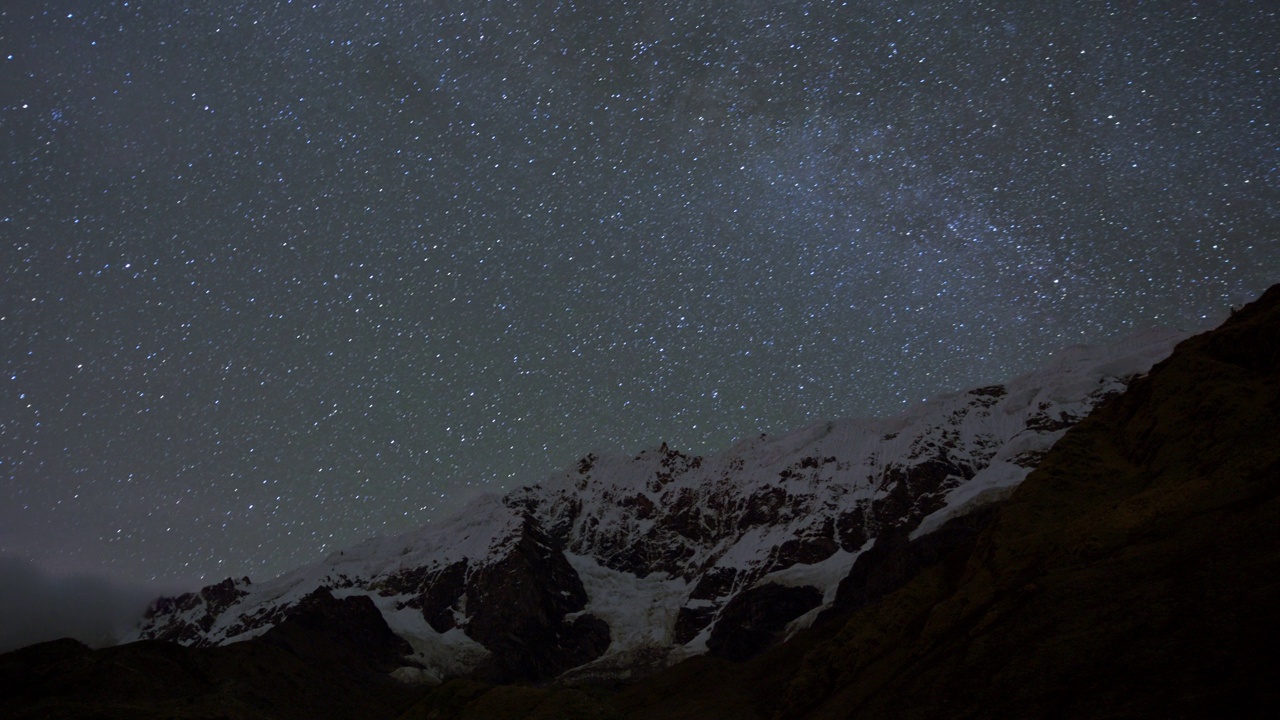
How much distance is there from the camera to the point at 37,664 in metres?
87.7

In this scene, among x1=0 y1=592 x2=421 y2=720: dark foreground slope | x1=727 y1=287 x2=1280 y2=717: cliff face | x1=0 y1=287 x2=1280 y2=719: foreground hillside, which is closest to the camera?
x1=727 y1=287 x2=1280 y2=717: cliff face

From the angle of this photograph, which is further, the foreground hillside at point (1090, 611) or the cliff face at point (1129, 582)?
the foreground hillside at point (1090, 611)

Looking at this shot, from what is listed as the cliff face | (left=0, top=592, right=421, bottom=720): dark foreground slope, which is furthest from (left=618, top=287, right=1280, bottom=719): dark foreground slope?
(left=0, top=592, right=421, bottom=720): dark foreground slope

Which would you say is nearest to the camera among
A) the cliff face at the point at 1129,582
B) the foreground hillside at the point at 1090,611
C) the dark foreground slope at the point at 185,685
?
the cliff face at the point at 1129,582

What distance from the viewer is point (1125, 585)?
3806 cm

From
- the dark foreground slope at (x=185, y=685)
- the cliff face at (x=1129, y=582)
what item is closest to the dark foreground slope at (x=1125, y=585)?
the cliff face at (x=1129, y=582)

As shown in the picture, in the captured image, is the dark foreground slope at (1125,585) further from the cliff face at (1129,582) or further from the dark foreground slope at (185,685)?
the dark foreground slope at (185,685)

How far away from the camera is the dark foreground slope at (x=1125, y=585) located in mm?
31266

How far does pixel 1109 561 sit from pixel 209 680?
339 ft

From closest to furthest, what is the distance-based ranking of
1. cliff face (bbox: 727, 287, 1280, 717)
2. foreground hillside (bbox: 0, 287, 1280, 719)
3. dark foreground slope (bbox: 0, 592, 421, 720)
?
cliff face (bbox: 727, 287, 1280, 717)
foreground hillside (bbox: 0, 287, 1280, 719)
dark foreground slope (bbox: 0, 592, 421, 720)

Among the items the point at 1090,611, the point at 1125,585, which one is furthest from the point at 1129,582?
the point at 1090,611

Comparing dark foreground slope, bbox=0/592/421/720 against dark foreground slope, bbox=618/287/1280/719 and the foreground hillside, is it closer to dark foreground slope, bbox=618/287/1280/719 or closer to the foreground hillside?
the foreground hillside

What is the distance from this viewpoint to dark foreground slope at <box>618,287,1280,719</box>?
103ft

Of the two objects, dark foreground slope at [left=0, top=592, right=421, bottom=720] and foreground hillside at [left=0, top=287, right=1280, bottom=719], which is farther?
dark foreground slope at [left=0, top=592, right=421, bottom=720]
